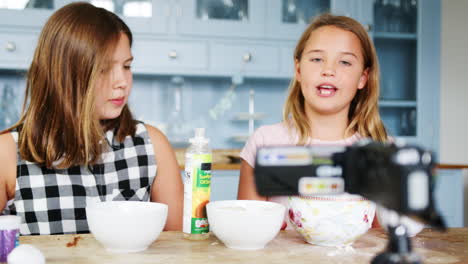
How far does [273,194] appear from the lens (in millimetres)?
522

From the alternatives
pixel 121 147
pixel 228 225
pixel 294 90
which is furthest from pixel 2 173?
pixel 294 90

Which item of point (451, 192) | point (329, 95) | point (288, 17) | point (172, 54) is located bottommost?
point (451, 192)

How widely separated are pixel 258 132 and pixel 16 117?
1.74 metres

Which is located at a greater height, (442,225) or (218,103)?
(442,225)

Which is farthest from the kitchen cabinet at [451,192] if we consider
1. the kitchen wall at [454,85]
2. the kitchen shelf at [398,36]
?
the kitchen shelf at [398,36]

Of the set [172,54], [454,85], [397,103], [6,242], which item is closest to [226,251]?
[6,242]

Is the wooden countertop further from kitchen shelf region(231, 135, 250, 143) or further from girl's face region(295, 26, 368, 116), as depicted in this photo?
kitchen shelf region(231, 135, 250, 143)

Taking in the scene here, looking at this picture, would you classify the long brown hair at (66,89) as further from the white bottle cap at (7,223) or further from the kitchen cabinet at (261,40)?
the kitchen cabinet at (261,40)

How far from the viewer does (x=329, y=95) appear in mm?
1340

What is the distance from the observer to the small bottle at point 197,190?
0.84 metres

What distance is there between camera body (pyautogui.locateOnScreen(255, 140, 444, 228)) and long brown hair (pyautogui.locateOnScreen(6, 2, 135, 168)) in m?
0.67

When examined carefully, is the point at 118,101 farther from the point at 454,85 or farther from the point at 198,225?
the point at 454,85

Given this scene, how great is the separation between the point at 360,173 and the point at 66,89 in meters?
0.79

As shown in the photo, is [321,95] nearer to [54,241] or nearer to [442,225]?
[54,241]
